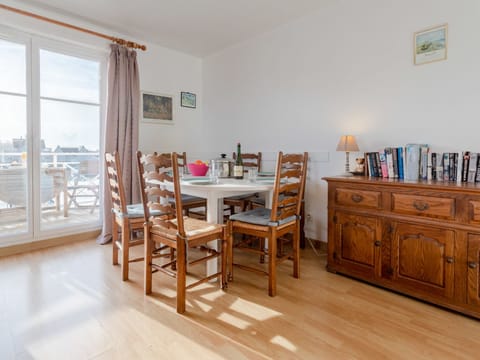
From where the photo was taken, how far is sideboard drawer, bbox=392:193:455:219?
1827mm

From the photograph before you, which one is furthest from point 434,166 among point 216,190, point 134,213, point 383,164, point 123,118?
point 123,118

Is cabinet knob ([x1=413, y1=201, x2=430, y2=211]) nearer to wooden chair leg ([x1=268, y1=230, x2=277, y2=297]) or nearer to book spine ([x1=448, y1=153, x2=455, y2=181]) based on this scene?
book spine ([x1=448, y1=153, x2=455, y2=181])

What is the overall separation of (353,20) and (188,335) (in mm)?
2910

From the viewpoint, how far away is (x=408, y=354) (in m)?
1.47

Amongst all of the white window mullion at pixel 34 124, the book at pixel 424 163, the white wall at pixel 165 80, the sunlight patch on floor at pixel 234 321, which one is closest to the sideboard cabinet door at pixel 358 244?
the book at pixel 424 163

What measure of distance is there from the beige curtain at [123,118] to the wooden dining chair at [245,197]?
3.75 ft

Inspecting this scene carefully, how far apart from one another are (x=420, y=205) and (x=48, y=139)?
3453 mm

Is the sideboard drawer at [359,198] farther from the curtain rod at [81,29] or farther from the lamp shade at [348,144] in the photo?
the curtain rod at [81,29]

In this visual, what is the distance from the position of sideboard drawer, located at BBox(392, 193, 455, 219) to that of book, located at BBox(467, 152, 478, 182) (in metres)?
0.35

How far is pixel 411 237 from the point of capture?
6.52 ft

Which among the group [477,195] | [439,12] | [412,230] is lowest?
[412,230]

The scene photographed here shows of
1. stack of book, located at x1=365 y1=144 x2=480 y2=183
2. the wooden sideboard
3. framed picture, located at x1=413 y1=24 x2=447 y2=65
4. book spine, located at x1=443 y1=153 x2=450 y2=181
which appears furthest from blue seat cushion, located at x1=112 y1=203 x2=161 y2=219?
framed picture, located at x1=413 y1=24 x2=447 y2=65

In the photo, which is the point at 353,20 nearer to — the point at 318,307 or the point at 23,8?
the point at 318,307

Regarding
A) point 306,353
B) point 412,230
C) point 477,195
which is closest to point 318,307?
point 306,353
